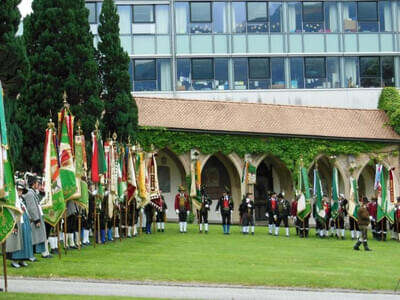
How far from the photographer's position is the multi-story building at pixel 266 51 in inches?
1877


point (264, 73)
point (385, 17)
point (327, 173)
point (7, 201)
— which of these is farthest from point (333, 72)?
point (7, 201)

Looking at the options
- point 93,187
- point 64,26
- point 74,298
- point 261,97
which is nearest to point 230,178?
point 261,97

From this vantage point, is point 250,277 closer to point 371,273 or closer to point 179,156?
point 371,273

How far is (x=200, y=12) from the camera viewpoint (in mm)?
48156

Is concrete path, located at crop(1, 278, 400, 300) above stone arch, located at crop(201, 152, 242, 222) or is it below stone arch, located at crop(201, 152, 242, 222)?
below

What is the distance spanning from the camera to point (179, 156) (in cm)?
4122

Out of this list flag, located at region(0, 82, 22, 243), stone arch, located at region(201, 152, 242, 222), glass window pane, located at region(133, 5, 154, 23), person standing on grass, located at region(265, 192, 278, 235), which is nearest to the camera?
flag, located at region(0, 82, 22, 243)

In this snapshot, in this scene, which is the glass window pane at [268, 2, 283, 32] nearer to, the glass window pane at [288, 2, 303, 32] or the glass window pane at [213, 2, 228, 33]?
the glass window pane at [288, 2, 303, 32]

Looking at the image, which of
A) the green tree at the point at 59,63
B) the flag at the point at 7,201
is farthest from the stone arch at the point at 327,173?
the flag at the point at 7,201

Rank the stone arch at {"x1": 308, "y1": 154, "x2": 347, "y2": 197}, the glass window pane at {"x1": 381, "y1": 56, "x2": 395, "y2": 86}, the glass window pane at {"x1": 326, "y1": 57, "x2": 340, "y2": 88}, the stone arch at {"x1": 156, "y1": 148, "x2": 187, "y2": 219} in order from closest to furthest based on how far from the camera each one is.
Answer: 1. the stone arch at {"x1": 156, "y1": 148, "x2": 187, "y2": 219}
2. the stone arch at {"x1": 308, "y1": 154, "x2": 347, "y2": 197}
3. the glass window pane at {"x1": 326, "y1": 57, "x2": 340, "y2": 88}
4. the glass window pane at {"x1": 381, "y1": 56, "x2": 395, "y2": 86}

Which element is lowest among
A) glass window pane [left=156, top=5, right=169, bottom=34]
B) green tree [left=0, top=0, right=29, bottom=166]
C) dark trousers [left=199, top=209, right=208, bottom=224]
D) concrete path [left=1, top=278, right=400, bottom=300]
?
concrete path [left=1, top=278, right=400, bottom=300]

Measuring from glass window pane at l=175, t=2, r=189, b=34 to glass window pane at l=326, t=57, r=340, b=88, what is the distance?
30.3 feet

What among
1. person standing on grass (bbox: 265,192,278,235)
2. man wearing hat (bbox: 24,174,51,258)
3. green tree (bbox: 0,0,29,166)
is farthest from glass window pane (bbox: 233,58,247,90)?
man wearing hat (bbox: 24,174,51,258)

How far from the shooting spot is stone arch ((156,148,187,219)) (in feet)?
139
